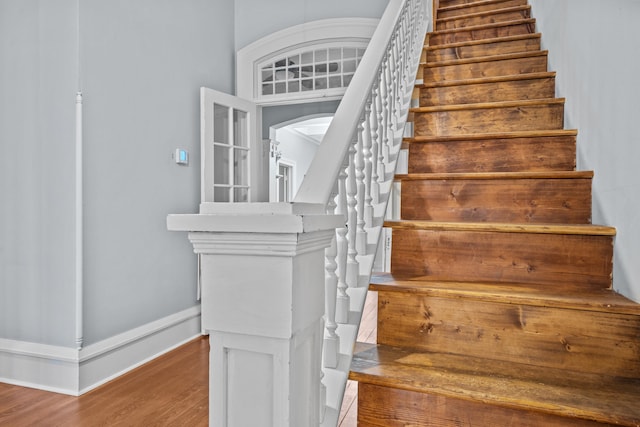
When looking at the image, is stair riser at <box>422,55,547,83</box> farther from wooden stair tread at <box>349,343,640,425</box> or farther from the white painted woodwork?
the white painted woodwork

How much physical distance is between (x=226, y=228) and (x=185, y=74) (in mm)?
2782

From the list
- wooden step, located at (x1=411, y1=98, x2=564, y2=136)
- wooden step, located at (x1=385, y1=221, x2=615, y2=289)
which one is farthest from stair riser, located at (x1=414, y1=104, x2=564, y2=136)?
wooden step, located at (x1=385, y1=221, x2=615, y2=289)

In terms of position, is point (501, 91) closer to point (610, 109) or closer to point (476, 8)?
point (610, 109)

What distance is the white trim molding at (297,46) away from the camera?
3477mm

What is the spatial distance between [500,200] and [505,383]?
2.47 ft

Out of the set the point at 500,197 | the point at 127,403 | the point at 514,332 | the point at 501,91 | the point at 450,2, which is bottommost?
the point at 127,403

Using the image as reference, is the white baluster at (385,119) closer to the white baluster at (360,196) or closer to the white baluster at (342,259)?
the white baluster at (360,196)

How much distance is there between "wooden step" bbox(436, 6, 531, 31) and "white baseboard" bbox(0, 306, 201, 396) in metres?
3.15

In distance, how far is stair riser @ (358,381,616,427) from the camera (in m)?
0.92

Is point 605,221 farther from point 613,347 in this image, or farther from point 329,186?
point 329,186

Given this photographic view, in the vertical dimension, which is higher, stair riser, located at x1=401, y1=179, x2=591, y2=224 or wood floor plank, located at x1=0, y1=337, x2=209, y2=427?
stair riser, located at x1=401, y1=179, x2=591, y2=224

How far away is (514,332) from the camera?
112cm

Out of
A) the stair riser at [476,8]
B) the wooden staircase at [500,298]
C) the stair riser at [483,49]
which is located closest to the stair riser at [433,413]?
the wooden staircase at [500,298]

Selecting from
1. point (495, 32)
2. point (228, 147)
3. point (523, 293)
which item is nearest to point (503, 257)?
point (523, 293)
